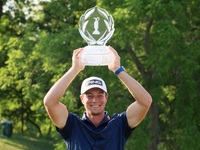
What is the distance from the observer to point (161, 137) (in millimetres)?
13477

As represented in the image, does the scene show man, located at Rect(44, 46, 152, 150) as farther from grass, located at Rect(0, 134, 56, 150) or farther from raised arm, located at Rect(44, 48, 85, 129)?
grass, located at Rect(0, 134, 56, 150)

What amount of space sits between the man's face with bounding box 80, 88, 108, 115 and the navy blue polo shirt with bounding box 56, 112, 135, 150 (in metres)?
0.11

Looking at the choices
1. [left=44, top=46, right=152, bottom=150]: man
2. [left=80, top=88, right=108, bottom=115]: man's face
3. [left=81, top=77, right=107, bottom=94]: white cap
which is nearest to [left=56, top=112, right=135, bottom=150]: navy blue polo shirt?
[left=44, top=46, right=152, bottom=150]: man

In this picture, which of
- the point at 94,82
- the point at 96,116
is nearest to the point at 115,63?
the point at 94,82

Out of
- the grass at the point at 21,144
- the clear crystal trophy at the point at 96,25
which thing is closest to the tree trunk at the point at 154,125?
the grass at the point at 21,144

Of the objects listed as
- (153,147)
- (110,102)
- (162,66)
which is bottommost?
(153,147)

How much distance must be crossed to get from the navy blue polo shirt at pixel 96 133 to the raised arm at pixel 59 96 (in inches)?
3.8

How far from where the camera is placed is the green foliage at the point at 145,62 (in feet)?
34.2

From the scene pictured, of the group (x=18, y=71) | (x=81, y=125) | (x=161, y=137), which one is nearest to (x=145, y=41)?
(x=161, y=137)

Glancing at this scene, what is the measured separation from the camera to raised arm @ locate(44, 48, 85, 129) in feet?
9.42

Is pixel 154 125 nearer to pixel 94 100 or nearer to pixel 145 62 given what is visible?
pixel 145 62

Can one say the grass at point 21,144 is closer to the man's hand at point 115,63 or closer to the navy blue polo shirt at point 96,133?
the navy blue polo shirt at point 96,133

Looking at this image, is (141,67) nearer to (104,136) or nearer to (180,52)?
(180,52)

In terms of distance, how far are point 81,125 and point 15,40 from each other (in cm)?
1194
